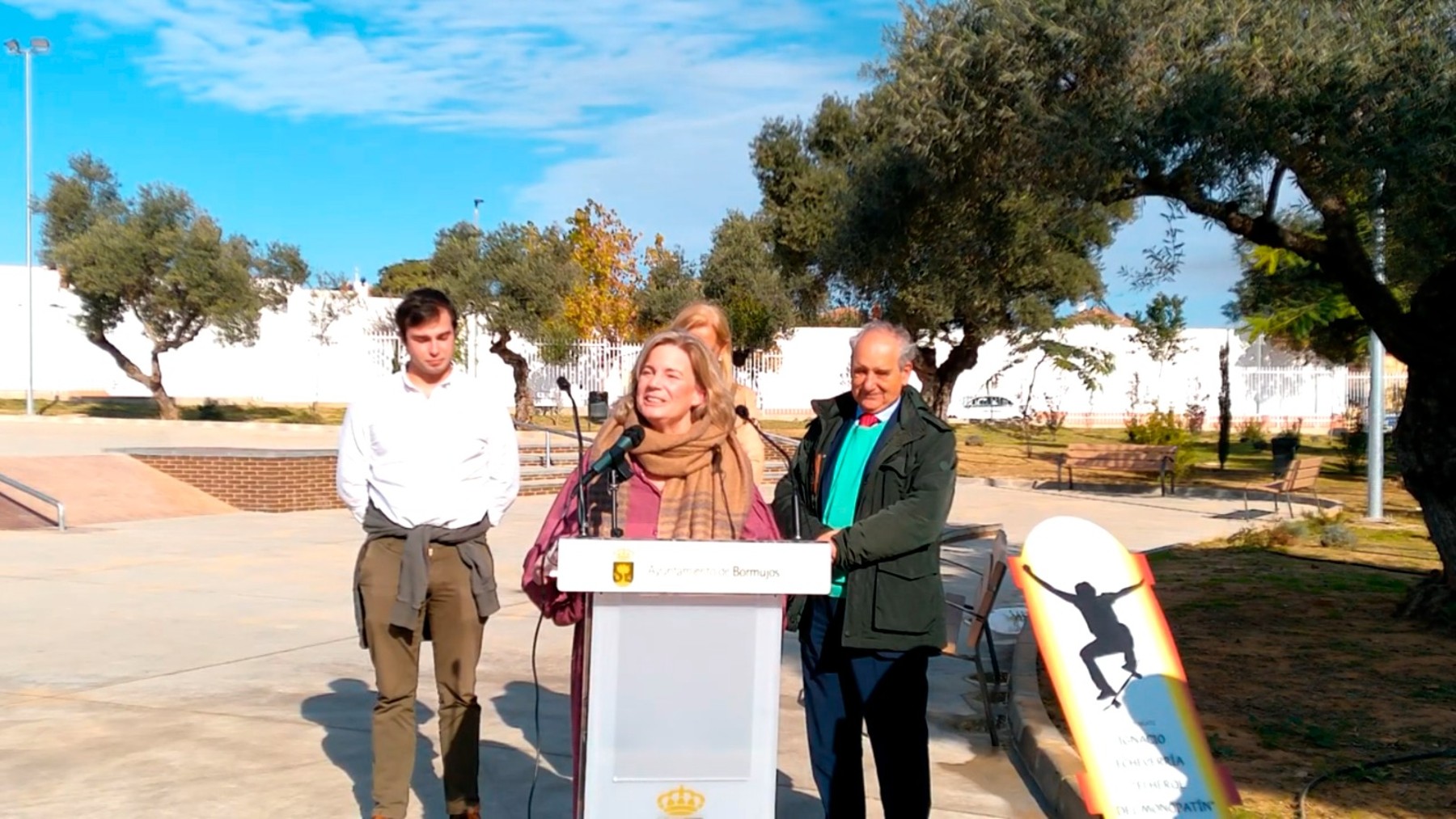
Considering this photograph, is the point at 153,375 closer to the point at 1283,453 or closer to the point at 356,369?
the point at 356,369

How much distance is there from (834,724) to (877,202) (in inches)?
240

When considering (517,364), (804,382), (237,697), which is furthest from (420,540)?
(804,382)

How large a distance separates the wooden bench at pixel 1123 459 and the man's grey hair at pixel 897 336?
740 inches

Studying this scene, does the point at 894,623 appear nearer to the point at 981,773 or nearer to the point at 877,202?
the point at 981,773

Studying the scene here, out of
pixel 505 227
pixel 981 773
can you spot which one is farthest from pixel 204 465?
pixel 505 227

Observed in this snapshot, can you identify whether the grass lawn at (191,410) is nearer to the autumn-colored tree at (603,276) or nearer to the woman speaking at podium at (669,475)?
the autumn-colored tree at (603,276)

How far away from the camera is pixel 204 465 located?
16.8 m

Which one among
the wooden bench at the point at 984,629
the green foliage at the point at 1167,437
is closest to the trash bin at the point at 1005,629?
→ the wooden bench at the point at 984,629

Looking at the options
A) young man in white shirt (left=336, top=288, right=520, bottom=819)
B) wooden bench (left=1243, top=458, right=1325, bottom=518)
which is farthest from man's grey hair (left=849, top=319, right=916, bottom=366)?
wooden bench (left=1243, top=458, right=1325, bottom=518)

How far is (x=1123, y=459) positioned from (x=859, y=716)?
775 inches

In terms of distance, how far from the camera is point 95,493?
15547mm

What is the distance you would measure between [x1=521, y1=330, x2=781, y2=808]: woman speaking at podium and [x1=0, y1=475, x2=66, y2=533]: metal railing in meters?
11.9

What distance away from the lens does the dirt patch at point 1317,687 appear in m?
5.28

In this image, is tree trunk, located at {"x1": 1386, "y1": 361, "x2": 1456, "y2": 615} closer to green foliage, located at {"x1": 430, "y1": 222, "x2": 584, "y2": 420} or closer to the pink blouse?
the pink blouse
